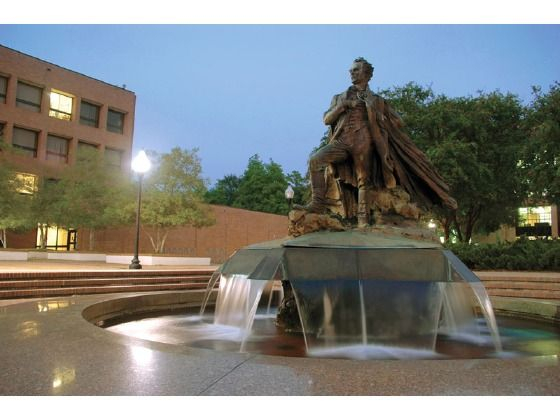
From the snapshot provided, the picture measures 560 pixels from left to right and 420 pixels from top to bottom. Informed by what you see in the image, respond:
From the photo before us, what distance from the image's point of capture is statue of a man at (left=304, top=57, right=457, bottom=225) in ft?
24.9

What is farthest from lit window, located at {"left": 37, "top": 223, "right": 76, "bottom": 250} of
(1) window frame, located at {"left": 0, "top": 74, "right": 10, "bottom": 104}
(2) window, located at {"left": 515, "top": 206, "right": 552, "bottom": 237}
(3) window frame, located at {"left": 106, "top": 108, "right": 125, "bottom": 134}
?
(2) window, located at {"left": 515, "top": 206, "right": 552, "bottom": 237}

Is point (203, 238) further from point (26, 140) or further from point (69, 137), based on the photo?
point (26, 140)

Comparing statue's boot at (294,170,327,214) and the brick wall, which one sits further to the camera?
the brick wall

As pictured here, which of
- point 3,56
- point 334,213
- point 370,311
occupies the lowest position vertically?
point 370,311

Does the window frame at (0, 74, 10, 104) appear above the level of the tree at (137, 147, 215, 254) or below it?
above

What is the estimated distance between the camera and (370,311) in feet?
20.6

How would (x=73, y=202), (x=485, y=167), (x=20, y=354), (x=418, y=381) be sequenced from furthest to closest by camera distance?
(x=73, y=202)
(x=485, y=167)
(x=20, y=354)
(x=418, y=381)

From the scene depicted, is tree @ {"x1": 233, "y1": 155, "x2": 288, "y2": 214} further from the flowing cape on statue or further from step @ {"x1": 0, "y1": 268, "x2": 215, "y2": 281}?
the flowing cape on statue

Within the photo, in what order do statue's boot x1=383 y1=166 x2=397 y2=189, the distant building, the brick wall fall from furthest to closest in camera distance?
the brick wall → the distant building → statue's boot x1=383 y1=166 x2=397 y2=189

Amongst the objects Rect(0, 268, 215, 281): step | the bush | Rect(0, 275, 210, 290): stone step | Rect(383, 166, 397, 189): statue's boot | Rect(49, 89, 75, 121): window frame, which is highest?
Rect(49, 89, 75, 121): window frame

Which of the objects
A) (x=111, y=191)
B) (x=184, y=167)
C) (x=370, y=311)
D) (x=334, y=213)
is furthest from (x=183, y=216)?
(x=370, y=311)

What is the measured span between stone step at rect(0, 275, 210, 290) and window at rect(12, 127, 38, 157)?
23.6 m

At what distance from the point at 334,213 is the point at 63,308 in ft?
14.4

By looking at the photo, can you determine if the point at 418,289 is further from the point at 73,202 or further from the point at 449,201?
the point at 73,202
